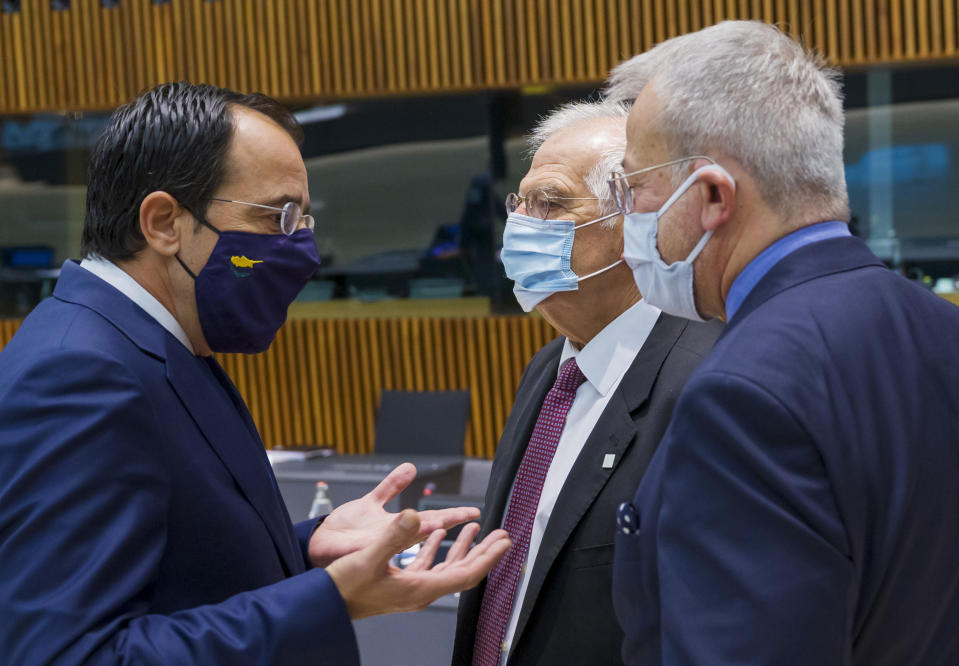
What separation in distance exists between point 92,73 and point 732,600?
27.4 ft

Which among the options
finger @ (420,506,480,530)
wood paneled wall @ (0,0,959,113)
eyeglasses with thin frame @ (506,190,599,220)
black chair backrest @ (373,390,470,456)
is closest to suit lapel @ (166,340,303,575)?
finger @ (420,506,480,530)

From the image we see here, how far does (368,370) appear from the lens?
26.1ft

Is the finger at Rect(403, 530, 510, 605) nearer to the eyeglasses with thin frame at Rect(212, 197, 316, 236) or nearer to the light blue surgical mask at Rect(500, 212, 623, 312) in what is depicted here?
the eyeglasses with thin frame at Rect(212, 197, 316, 236)

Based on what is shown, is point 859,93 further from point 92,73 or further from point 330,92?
point 92,73

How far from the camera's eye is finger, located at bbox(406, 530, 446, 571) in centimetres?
174

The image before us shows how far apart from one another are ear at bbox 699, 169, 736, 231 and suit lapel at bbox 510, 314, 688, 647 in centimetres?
71

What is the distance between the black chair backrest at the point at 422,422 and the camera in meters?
5.74

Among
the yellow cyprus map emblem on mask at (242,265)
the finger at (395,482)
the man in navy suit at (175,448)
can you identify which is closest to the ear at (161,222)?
the man in navy suit at (175,448)

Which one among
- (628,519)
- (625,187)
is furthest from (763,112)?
(628,519)

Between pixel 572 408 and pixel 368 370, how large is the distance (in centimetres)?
583

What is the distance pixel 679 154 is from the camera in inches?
54.9

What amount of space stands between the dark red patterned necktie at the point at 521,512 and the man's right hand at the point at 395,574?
32 centimetres

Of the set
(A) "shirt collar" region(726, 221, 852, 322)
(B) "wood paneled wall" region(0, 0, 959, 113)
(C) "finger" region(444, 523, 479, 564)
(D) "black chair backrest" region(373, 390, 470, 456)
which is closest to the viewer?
(A) "shirt collar" region(726, 221, 852, 322)

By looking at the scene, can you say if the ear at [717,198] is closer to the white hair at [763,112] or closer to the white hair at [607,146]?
the white hair at [763,112]
